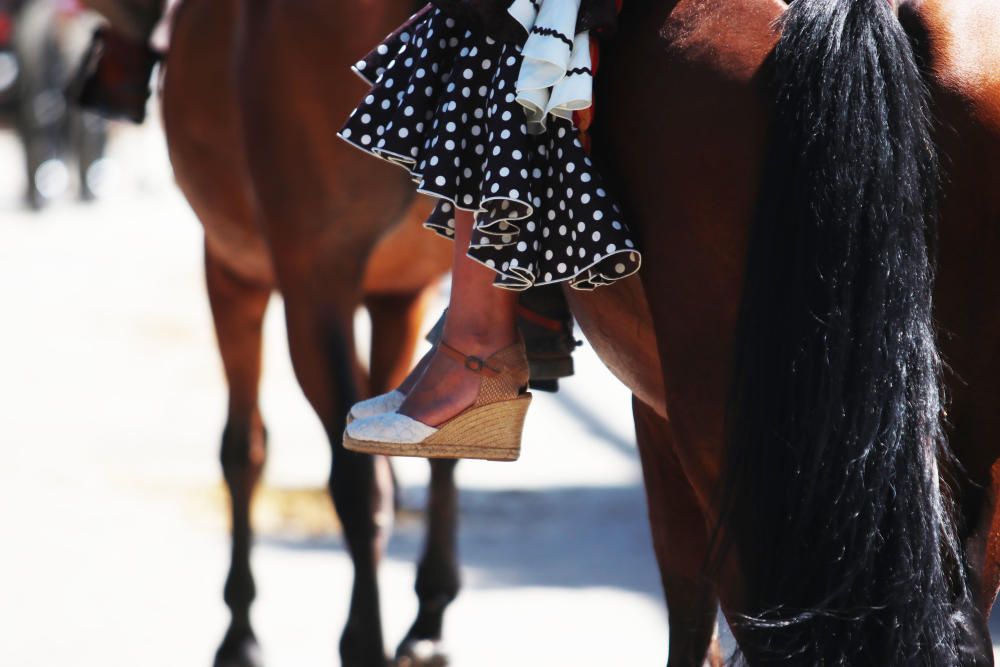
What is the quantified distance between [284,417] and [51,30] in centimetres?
828

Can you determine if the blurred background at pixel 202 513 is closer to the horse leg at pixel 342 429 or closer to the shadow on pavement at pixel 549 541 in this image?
the shadow on pavement at pixel 549 541

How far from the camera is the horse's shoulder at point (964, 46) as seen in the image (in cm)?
173

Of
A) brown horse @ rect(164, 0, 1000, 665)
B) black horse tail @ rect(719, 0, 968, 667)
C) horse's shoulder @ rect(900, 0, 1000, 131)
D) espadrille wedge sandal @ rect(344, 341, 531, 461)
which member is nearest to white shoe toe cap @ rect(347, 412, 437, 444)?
espadrille wedge sandal @ rect(344, 341, 531, 461)

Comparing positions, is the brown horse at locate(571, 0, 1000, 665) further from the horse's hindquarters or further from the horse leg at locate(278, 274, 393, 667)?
the horse leg at locate(278, 274, 393, 667)

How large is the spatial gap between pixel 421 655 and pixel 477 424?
211cm

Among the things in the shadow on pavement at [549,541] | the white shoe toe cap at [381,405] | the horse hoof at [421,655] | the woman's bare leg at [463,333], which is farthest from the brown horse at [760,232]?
the shadow on pavement at [549,541]

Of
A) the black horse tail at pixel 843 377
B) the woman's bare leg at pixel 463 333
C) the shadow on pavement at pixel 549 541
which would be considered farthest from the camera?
the shadow on pavement at pixel 549 541

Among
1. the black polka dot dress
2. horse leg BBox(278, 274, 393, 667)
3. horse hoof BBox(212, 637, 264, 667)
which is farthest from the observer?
horse hoof BBox(212, 637, 264, 667)

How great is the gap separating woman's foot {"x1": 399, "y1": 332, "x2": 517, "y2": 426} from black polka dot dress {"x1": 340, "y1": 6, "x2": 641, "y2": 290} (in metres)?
0.20

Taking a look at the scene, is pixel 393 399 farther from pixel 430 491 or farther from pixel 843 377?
pixel 430 491

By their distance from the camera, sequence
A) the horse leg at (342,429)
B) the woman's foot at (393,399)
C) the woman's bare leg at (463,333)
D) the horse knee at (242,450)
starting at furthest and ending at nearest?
the horse knee at (242,450), the horse leg at (342,429), the woman's foot at (393,399), the woman's bare leg at (463,333)

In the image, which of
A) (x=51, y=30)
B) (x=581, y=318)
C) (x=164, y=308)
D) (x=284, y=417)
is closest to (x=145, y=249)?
(x=164, y=308)

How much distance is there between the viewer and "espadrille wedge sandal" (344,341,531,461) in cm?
224

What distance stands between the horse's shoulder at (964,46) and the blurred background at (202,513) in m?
2.73
